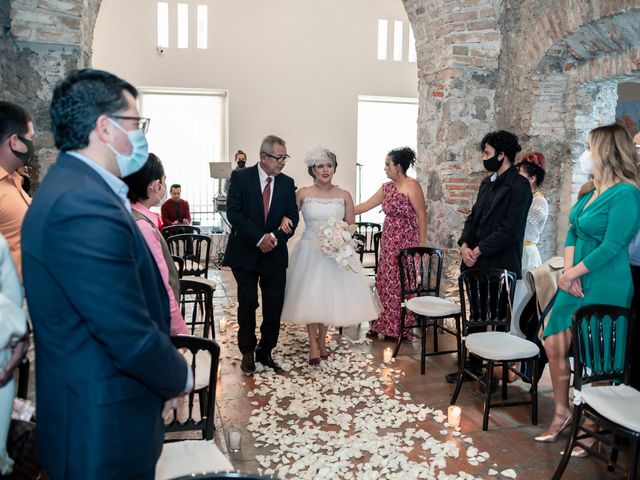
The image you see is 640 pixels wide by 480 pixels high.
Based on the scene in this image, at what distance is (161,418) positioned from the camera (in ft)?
5.48

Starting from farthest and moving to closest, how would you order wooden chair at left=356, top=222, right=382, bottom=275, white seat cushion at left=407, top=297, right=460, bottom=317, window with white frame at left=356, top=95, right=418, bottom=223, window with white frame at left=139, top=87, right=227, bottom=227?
window with white frame at left=356, top=95, right=418, bottom=223 < window with white frame at left=139, top=87, right=227, bottom=227 < wooden chair at left=356, top=222, right=382, bottom=275 < white seat cushion at left=407, top=297, right=460, bottom=317

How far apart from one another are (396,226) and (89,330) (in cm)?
425

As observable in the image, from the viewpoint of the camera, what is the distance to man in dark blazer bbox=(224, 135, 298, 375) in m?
4.30

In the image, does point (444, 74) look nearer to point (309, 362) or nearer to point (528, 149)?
point (528, 149)

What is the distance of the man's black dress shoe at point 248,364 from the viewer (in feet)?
14.8

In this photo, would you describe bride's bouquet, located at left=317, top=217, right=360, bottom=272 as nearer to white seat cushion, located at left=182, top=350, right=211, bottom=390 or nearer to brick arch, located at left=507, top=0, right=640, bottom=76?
white seat cushion, located at left=182, top=350, right=211, bottom=390

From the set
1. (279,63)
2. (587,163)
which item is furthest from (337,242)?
(279,63)

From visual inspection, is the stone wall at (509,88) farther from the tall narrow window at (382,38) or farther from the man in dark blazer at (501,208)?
the tall narrow window at (382,38)

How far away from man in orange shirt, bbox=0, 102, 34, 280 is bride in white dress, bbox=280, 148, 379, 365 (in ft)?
7.51

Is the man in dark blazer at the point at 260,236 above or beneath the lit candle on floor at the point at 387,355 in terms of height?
above

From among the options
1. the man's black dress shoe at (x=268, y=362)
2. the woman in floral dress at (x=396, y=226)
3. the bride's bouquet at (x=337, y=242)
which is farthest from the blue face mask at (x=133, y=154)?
the woman in floral dress at (x=396, y=226)

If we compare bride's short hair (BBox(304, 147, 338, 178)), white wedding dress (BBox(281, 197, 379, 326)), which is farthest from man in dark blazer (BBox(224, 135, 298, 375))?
bride's short hair (BBox(304, 147, 338, 178))

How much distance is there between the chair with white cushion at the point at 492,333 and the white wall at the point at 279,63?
6422 millimetres

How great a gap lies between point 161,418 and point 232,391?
2568 millimetres
